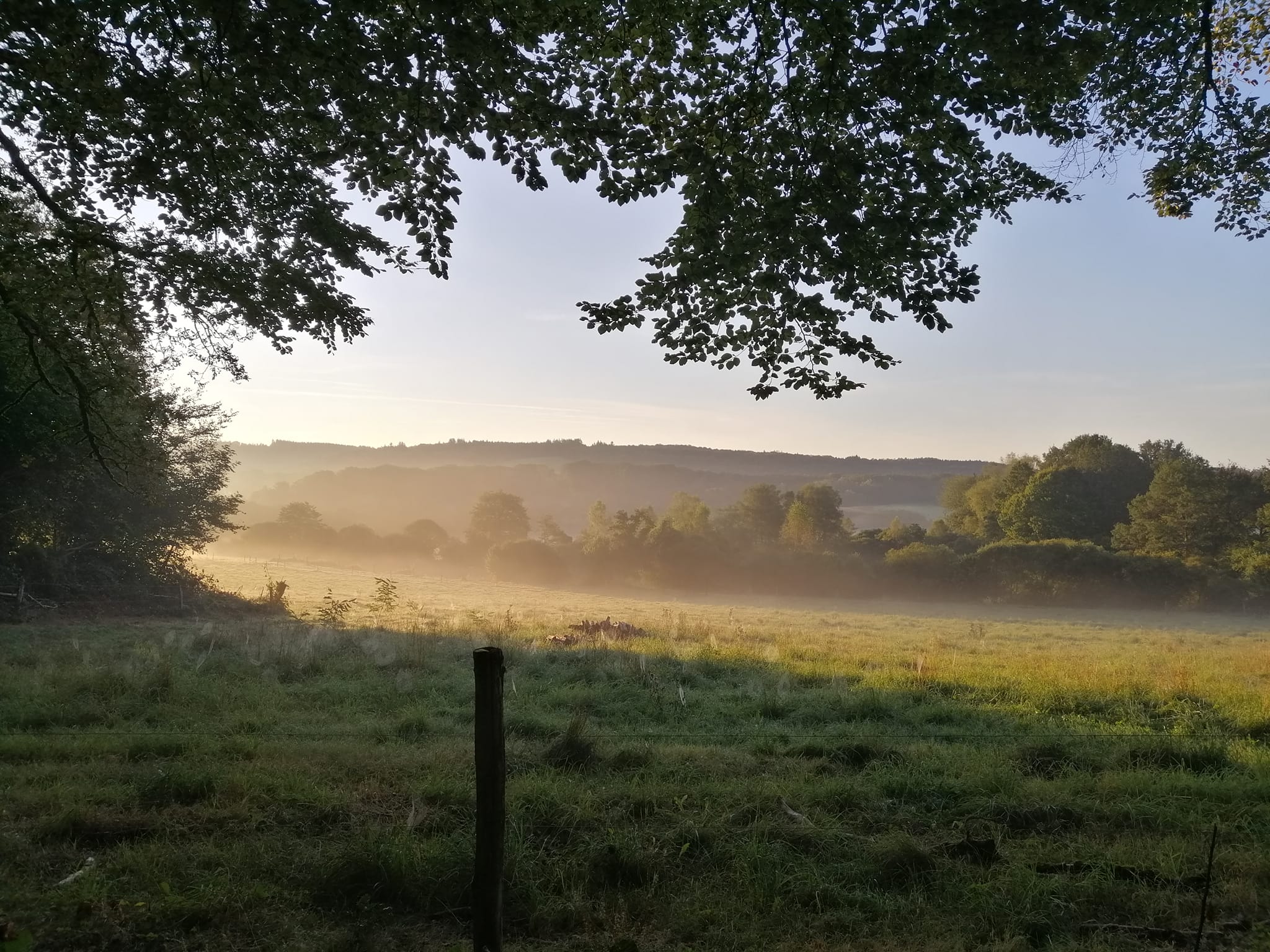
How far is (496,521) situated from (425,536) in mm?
6691

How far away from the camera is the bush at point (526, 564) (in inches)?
2425

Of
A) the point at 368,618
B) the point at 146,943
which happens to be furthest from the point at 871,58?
the point at 368,618

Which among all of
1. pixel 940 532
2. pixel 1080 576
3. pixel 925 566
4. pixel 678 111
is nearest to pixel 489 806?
pixel 678 111

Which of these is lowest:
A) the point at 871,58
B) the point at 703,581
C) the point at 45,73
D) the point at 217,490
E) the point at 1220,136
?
the point at 703,581

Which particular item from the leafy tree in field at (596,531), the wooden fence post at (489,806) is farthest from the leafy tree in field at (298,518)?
the wooden fence post at (489,806)

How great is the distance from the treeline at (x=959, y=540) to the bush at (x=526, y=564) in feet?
0.33

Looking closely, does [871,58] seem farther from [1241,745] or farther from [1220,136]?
[1241,745]

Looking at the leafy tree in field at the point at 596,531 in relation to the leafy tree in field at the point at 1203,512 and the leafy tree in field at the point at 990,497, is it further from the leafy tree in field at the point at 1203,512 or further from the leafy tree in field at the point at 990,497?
the leafy tree in field at the point at 1203,512

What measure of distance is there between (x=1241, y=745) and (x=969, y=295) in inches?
253

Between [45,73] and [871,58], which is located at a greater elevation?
[45,73]

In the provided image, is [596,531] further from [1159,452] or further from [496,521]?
[1159,452]

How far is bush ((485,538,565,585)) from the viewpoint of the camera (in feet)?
202

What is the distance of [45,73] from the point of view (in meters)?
6.82

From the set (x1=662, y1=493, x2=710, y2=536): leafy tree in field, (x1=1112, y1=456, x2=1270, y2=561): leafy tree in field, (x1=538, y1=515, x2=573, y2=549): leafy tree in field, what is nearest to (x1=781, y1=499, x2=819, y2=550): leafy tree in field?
(x1=662, y1=493, x2=710, y2=536): leafy tree in field
